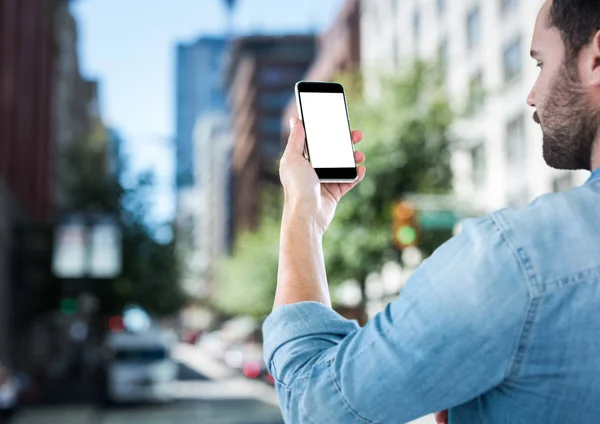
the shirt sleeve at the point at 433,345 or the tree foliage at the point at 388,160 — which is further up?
the shirt sleeve at the point at 433,345

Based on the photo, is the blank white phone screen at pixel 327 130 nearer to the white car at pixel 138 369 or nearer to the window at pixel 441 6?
the white car at pixel 138 369

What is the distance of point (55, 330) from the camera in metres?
51.3

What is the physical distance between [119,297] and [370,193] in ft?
59.8

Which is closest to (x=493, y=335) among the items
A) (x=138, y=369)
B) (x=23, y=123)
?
(x=138, y=369)

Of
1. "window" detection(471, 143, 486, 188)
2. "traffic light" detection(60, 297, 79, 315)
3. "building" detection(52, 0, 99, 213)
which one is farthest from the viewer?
"building" detection(52, 0, 99, 213)

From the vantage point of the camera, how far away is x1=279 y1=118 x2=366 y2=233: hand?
1.77 metres

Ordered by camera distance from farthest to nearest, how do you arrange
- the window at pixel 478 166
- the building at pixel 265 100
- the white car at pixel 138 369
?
1. the building at pixel 265 100
2. the window at pixel 478 166
3. the white car at pixel 138 369

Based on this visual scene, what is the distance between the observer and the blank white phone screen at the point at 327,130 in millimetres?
1954

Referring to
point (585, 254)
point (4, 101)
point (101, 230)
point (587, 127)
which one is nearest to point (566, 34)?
point (587, 127)

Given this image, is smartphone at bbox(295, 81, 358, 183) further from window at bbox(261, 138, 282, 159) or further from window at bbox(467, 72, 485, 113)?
window at bbox(261, 138, 282, 159)

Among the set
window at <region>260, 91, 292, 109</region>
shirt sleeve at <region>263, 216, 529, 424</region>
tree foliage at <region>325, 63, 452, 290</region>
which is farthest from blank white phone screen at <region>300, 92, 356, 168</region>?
window at <region>260, 91, 292, 109</region>

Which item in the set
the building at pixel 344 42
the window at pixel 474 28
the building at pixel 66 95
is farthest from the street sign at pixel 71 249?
the building at pixel 344 42

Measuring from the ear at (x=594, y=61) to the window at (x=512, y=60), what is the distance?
34.6 m

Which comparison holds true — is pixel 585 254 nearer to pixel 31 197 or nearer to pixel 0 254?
pixel 0 254
